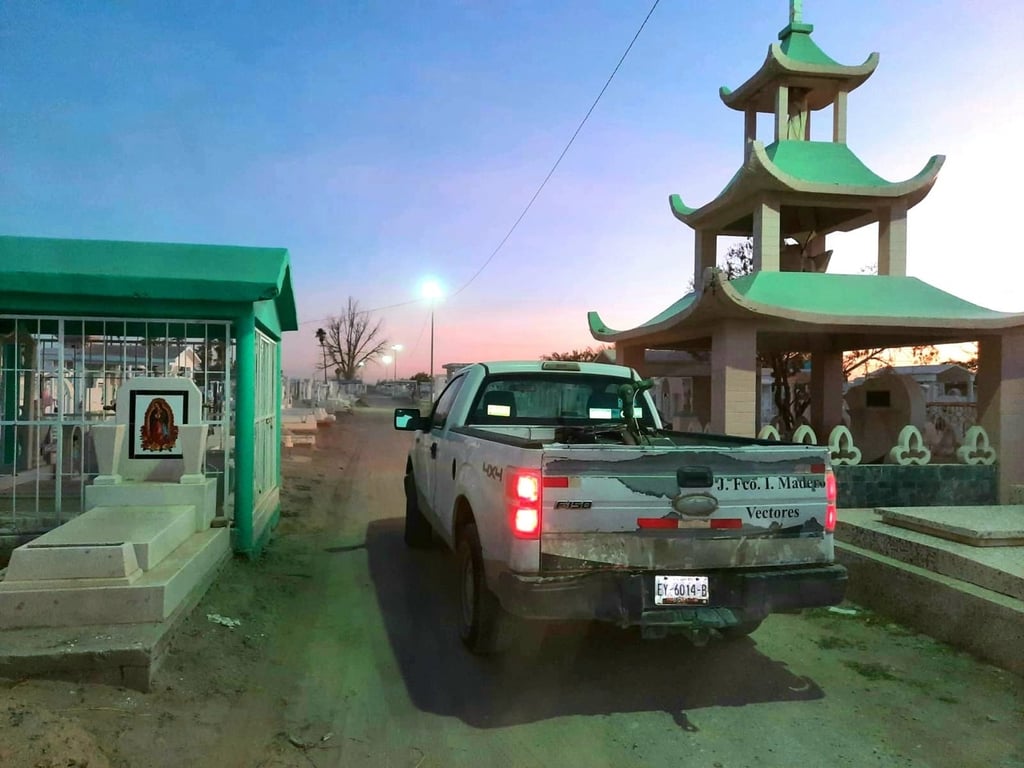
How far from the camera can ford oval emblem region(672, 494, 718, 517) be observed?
3.93 meters

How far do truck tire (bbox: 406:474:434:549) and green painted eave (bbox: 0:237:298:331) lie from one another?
106 inches

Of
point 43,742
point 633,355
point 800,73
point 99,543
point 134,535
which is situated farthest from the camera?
point 633,355

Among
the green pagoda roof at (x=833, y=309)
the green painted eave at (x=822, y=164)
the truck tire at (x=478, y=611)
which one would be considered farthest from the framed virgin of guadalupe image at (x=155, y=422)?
the green painted eave at (x=822, y=164)

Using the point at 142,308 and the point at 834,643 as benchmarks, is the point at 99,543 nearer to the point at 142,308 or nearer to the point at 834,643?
the point at 142,308

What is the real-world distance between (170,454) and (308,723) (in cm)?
333

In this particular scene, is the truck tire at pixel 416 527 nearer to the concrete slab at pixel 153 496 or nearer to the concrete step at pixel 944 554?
the concrete slab at pixel 153 496

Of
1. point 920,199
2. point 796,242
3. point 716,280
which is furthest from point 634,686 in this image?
point 796,242

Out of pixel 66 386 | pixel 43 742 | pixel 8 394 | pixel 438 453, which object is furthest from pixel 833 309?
pixel 8 394

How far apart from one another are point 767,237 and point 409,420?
26.8 feet

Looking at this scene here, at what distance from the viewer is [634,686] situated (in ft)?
14.2

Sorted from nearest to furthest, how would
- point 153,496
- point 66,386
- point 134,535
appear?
point 134,535 → point 153,496 → point 66,386

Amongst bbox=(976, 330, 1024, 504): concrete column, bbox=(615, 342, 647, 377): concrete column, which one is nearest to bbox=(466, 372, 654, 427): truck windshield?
bbox=(976, 330, 1024, 504): concrete column

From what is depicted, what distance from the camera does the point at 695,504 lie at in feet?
13.0

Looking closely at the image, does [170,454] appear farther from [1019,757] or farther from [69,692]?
[1019,757]
